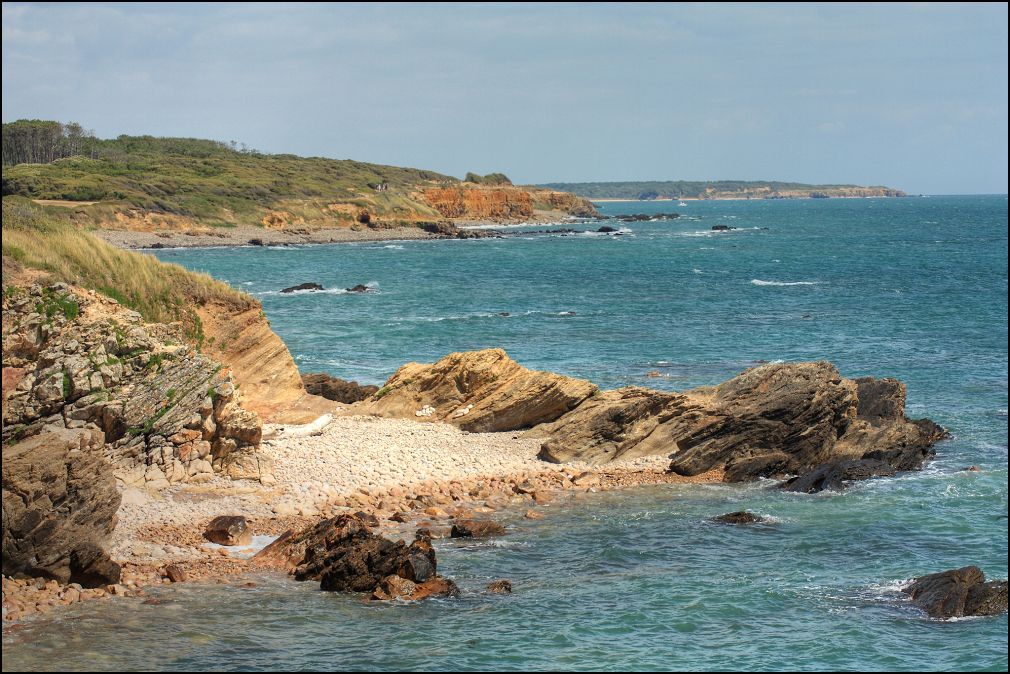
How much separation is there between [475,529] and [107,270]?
10.5 metres

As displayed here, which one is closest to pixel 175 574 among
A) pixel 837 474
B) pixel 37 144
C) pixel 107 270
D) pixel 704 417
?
pixel 107 270

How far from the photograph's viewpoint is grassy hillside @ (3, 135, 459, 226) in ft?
376

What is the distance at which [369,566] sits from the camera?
55.7 feet

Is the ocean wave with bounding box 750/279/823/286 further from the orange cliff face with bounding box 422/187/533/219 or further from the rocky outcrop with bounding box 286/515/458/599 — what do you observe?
the orange cliff face with bounding box 422/187/533/219

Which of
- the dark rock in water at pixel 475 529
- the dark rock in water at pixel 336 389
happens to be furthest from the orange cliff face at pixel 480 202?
the dark rock in water at pixel 475 529

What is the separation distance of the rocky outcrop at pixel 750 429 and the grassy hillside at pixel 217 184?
9166cm

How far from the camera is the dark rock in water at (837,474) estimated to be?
23.6m

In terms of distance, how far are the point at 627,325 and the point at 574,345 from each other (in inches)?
277

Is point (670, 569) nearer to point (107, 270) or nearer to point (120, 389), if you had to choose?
point (120, 389)

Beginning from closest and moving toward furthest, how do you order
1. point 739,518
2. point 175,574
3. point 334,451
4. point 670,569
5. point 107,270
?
point 175,574
point 670,569
point 739,518
point 107,270
point 334,451

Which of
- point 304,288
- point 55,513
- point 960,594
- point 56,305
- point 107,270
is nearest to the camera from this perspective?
point 55,513

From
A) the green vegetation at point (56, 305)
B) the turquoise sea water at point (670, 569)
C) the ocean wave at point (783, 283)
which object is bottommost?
the turquoise sea water at point (670, 569)

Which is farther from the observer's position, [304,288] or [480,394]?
[304,288]

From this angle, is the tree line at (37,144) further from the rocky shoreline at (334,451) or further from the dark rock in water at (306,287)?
the rocky shoreline at (334,451)
